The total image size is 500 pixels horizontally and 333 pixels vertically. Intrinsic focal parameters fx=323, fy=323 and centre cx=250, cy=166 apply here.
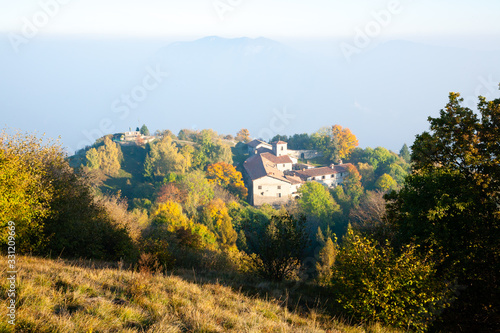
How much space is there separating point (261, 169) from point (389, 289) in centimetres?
6313

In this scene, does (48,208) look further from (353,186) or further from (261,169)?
(353,186)

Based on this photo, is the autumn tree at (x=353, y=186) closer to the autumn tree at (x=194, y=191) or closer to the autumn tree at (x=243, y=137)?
the autumn tree at (x=194, y=191)

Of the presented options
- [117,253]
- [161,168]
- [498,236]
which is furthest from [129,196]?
[498,236]

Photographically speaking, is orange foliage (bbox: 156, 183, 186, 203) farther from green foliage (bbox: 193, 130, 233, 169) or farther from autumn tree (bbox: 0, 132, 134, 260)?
autumn tree (bbox: 0, 132, 134, 260)

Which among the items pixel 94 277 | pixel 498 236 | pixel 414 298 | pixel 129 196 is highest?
pixel 498 236

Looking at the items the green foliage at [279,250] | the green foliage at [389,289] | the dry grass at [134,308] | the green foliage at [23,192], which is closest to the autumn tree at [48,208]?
the green foliage at [23,192]

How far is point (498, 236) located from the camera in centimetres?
1114

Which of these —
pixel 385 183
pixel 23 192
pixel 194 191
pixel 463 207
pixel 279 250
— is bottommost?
pixel 194 191

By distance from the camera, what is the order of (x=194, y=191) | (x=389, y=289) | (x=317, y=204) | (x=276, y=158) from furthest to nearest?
(x=276, y=158) → (x=317, y=204) → (x=194, y=191) → (x=389, y=289)

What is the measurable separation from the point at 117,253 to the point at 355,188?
6310cm

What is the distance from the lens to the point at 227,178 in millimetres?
71188

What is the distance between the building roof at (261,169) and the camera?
228 ft

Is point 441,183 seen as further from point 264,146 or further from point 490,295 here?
point 264,146

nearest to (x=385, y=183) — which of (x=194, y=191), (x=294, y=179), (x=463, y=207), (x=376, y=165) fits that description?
(x=376, y=165)
